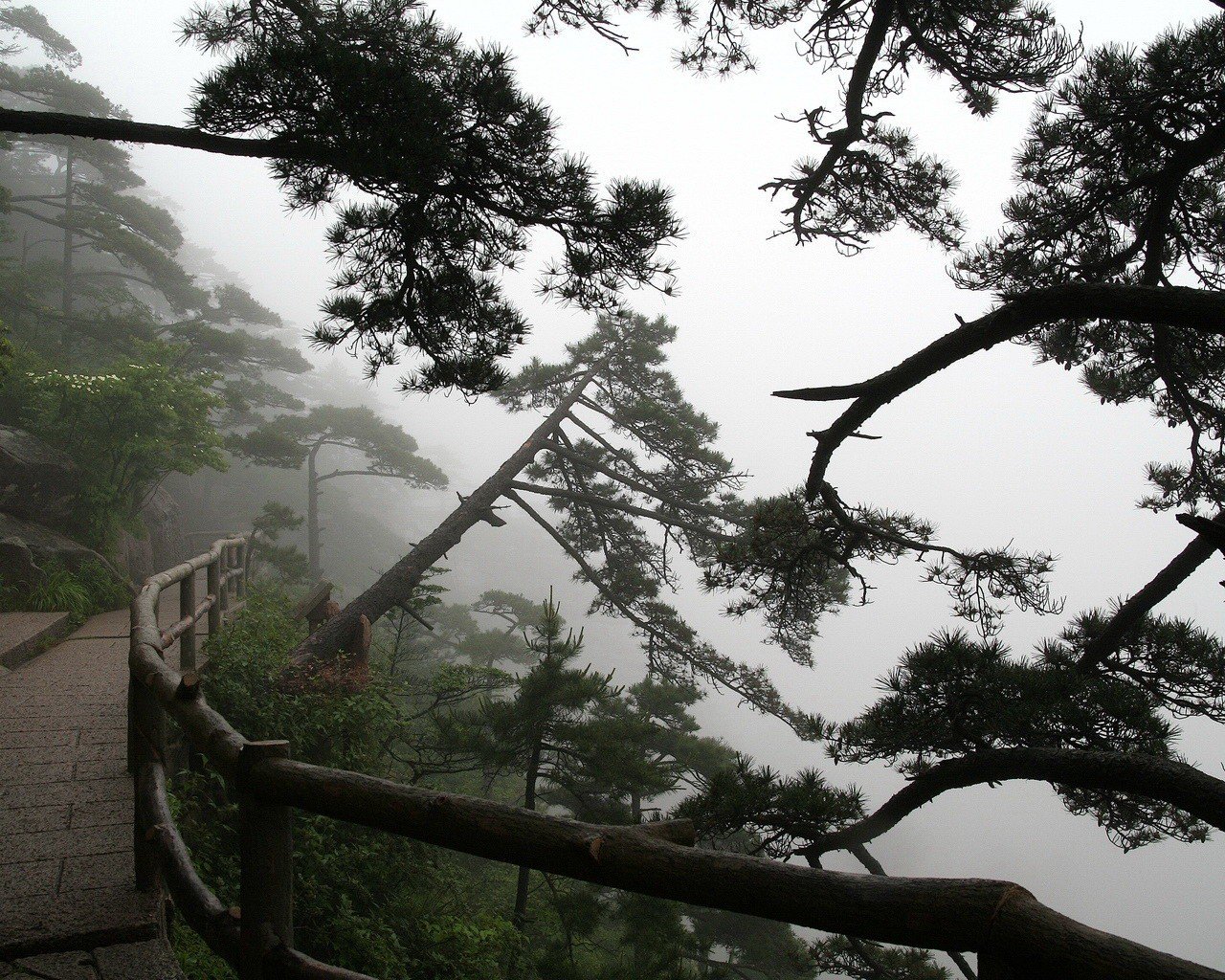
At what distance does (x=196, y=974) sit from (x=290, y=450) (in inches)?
662

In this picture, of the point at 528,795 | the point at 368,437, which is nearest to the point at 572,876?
the point at 528,795

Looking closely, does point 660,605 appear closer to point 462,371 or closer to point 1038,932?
point 462,371

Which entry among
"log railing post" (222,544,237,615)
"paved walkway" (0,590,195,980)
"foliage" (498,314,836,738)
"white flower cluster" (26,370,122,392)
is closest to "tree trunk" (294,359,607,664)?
"foliage" (498,314,836,738)

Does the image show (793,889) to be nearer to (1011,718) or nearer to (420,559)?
(1011,718)

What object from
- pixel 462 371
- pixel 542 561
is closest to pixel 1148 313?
pixel 462 371

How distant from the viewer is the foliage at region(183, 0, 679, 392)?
10.3 feet

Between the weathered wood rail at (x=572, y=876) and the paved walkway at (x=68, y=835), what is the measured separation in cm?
18

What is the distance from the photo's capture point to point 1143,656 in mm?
3297

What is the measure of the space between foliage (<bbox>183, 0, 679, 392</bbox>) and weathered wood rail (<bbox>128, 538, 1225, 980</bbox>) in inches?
86.6

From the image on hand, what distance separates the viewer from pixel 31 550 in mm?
9180

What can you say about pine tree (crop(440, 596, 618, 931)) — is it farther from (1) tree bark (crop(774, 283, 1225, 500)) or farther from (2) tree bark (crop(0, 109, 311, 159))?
(2) tree bark (crop(0, 109, 311, 159))

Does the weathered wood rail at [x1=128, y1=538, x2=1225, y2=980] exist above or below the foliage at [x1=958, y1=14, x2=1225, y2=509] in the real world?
below

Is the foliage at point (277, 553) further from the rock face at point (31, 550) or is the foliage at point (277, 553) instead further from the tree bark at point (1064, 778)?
the tree bark at point (1064, 778)

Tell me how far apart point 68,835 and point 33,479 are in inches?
392
